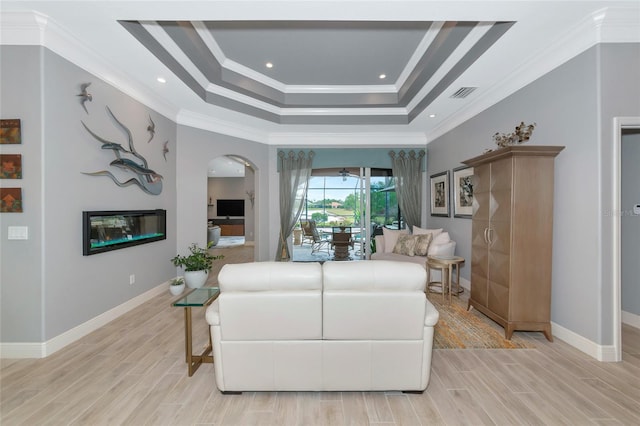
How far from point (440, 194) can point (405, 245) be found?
1.30 metres

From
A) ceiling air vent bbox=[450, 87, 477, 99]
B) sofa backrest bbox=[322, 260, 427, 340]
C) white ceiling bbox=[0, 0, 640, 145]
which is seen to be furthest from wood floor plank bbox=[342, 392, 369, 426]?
ceiling air vent bbox=[450, 87, 477, 99]

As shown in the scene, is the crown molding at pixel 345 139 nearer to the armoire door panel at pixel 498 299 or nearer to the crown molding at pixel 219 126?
the crown molding at pixel 219 126

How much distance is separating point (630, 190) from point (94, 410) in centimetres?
548

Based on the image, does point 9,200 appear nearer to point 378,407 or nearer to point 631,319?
point 378,407

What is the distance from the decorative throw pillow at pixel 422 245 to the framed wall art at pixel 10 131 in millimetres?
5246

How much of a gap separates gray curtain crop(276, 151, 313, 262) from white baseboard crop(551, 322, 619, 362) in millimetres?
4539

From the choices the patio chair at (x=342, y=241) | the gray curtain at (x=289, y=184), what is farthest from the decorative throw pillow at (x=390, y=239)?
the gray curtain at (x=289, y=184)

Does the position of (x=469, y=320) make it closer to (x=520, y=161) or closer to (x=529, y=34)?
(x=520, y=161)

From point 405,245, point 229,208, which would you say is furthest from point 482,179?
point 229,208

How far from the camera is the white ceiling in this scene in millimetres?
2402

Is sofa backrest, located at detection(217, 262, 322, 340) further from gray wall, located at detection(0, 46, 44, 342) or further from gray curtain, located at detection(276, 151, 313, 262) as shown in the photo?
gray curtain, located at detection(276, 151, 313, 262)

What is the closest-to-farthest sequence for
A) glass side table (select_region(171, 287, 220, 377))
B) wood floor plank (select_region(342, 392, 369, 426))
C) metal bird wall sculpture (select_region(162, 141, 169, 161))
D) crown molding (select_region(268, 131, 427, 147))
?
wood floor plank (select_region(342, 392, 369, 426)), glass side table (select_region(171, 287, 220, 377)), metal bird wall sculpture (select_region(162, 141, 169, 161)), crown molding (select_region(268, 131, 427, 147))

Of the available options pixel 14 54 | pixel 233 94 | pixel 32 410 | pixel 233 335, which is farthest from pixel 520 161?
pixel 14 54

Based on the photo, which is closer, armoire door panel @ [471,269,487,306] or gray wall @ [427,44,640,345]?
gray wall @ [427,44,640,345]
